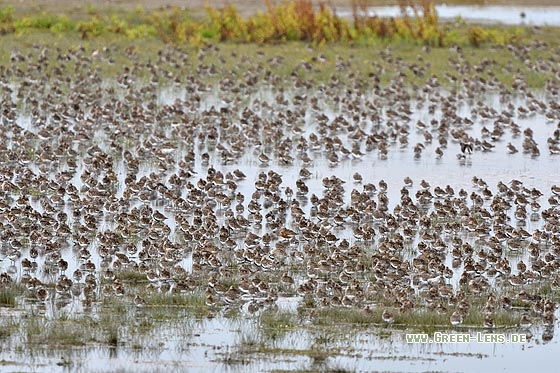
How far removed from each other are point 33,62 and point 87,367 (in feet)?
62.7

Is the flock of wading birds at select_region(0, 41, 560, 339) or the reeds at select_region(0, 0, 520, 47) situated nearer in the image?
the flock of wading birds at select_region(0, 41, 560, 339)

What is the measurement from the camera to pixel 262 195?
66.3ft

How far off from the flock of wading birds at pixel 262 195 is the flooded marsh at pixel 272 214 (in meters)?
0.04

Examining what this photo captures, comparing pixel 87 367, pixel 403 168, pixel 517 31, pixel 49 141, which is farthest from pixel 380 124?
pixel 87 367

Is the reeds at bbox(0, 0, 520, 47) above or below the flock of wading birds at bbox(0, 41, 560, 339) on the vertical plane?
above

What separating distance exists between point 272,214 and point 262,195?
1.58m

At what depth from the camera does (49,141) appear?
2312cm

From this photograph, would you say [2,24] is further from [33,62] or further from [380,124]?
[380,124]

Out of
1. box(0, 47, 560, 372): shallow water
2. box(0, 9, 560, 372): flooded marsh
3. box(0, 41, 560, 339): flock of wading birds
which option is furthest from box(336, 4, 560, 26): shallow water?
box(0, 47, 560, 372): shallow water

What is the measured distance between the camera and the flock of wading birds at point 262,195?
15453 mm

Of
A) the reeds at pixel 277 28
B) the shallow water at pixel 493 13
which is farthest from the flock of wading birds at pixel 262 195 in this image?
the shallow water at pixel 493 13

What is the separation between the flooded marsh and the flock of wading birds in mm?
43

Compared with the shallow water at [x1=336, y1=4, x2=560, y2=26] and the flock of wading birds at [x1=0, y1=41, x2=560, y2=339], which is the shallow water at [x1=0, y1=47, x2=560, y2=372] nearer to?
the flock of wading birds at [x1=0, y1=41, x2=560, y2=339]

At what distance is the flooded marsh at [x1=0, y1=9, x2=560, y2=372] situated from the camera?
13.6 m
